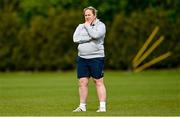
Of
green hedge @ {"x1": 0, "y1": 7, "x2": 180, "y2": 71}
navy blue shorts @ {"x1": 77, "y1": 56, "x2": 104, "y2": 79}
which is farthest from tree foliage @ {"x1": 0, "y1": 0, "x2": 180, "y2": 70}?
navy blue shorts @ {"x1": 77, "y1": 56, "x2": 104, "y2": 79}

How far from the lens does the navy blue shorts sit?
16.7m

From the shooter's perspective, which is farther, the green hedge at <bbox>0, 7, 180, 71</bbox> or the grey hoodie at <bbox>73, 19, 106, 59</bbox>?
the green hedge at <bbox>0, 7, 180, 71</bbox>

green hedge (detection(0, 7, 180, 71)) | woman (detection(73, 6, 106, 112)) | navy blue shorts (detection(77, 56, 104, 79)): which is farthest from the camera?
green hedge (detection(0, 7, 180, 71))

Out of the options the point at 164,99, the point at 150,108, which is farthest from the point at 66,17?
the point at 150,108

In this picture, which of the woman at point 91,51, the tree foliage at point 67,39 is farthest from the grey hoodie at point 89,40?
the tree foliage at point 67,39

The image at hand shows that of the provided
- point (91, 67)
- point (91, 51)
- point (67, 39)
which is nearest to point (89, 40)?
point (91, 51)

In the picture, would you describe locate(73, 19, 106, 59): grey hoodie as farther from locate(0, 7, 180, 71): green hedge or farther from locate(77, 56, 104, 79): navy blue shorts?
locate(0, 7, 180, 71): green hedge

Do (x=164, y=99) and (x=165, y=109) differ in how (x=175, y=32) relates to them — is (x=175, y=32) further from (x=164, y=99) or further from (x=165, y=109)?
(x=165, y=109)

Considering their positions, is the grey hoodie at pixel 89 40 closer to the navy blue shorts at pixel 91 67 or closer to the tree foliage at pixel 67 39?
the navy blue shorts at pixel 91 67

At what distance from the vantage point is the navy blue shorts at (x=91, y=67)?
16734 millimetres

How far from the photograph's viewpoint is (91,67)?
55.0 feet

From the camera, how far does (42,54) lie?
182 ft

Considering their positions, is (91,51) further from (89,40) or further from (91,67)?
(91,67)

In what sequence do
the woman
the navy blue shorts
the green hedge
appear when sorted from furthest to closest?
the green hedge, the navy blue shorts, the woman
